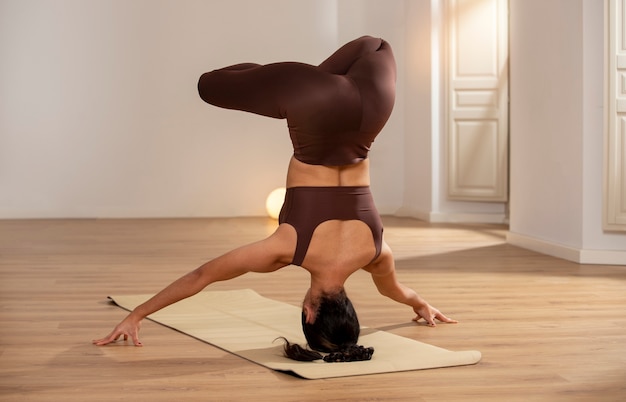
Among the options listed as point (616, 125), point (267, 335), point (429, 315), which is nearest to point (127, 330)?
point (267, 335)

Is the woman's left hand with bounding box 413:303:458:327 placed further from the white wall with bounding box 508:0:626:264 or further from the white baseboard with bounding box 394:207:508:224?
the white baseboard with bounding box 394:207:508:224

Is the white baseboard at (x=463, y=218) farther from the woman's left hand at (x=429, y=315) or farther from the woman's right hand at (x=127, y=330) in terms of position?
the woman's right hand at (x=127, y=330)

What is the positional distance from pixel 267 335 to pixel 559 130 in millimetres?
2817

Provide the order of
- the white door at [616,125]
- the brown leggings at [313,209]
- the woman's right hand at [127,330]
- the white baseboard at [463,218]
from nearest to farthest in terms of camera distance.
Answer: the brown leggings at [313,209] → the woman's right hand at [127,330] → the white door at [616,125] → the white baseboard at [463,218]

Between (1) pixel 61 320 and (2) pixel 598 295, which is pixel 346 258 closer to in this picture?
(1) pixel 61 320

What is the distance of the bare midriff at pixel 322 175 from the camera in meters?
2.86

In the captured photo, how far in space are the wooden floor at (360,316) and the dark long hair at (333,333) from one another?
0.15 meters

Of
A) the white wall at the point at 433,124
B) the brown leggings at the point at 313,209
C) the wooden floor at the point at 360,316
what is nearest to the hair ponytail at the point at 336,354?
the wooden floor at the point at 360,316

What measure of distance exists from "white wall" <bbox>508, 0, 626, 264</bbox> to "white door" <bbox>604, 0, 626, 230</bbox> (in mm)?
66

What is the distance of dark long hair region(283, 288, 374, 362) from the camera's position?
2809 mm

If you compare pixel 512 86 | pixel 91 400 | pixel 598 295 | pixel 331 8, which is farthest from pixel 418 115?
pixel 91 400

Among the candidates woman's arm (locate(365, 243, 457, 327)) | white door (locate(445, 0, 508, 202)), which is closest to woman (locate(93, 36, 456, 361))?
woman's arm (locate(365, 243, 457, 327))

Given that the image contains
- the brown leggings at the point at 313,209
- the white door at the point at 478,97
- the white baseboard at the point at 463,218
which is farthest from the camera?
the white baseboard at the point at 463,218

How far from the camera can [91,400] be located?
2432 millimetres
